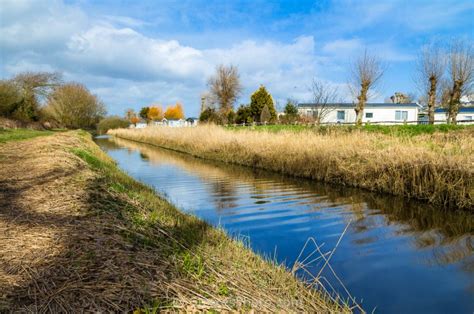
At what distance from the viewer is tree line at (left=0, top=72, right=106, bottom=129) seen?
29234 mm

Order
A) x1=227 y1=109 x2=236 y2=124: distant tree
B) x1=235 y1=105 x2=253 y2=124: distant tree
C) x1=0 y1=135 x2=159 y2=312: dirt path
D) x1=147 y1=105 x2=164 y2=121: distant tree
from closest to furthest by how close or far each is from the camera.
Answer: x1=0 y1=135 x2=159 y2=312: dirt path
x1=235 y1=105 x2=253 y2=124: distant tree
x1=227 y1=109 x2=236 y2=124: distant tree
x1=147 y1=105 x2=164 y2=121: distant tree

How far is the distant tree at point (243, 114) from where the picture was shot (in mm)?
44547

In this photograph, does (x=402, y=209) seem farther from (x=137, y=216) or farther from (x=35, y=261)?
(x=35, y=261)

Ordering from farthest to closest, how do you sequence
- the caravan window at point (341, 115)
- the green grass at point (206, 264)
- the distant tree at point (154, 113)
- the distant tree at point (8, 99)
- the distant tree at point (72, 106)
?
the distant tree at point (154, 113)
the distant tree at point (72, 106)
the caravan window at point (341, 115)
the distant tree at point (8, 99)
the green grass at point (206, 264)

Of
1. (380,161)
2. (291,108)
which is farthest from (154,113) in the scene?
(380,161)

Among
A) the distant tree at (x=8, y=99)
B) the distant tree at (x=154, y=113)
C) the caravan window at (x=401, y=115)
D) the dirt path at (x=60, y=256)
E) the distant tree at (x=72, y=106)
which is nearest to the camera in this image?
the dirt path at (x=60, y=256)

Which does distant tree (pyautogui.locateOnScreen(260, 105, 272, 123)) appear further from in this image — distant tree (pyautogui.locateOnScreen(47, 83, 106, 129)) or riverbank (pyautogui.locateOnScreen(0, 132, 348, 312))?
riverbank (pyautogui.locateOnScreen(0, 132, 348, 312))

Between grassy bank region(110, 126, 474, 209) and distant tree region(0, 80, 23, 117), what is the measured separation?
22336 mm

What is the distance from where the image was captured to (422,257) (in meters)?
4.43

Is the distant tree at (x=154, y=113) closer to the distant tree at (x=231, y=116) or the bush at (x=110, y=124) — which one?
the bush at (x=110, y=124)

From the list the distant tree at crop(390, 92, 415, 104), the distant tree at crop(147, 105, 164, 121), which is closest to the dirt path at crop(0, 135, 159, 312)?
the distant tree at crop(390, 92, 415, 104)

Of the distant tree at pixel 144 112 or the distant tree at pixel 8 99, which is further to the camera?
the distant tree at pixel 144 112

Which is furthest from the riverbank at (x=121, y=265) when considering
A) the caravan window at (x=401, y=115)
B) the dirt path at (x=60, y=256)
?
the caravan window at (x=401, y=115)

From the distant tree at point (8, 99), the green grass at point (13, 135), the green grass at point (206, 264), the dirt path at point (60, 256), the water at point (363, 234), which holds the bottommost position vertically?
the water at point (363, 234)
